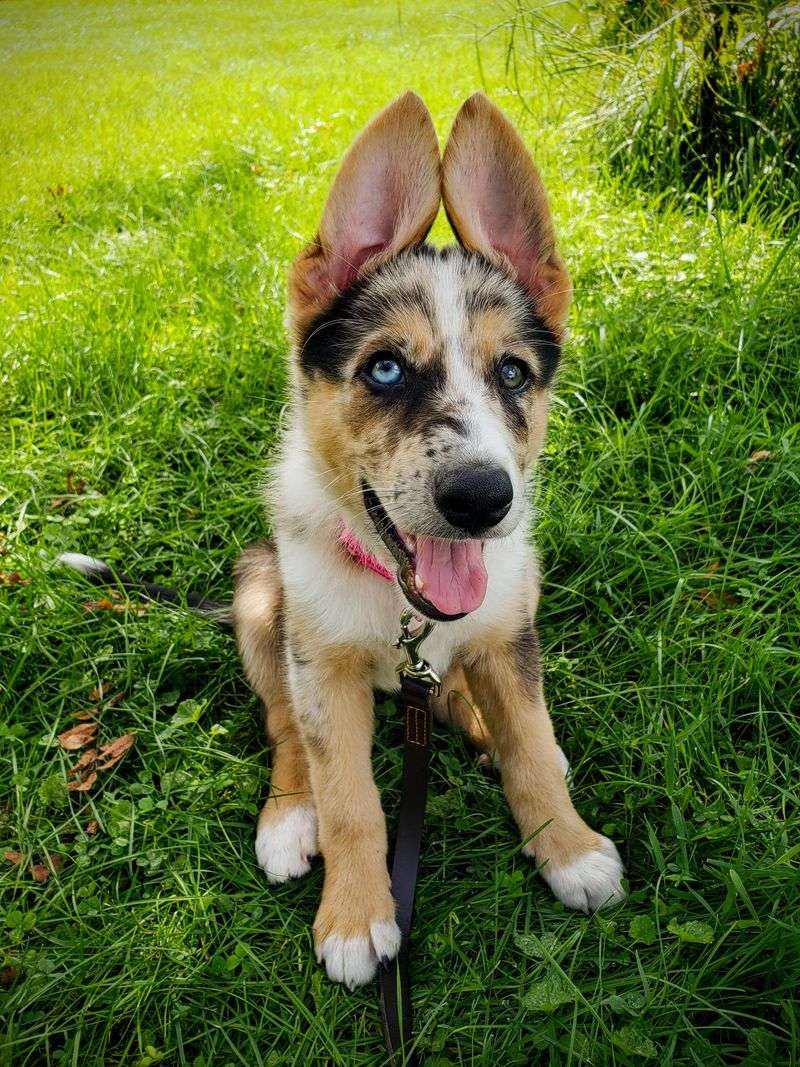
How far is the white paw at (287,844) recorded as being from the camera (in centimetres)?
233

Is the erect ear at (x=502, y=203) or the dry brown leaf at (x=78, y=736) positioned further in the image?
the dry brown leaf at (x=78, y=736)

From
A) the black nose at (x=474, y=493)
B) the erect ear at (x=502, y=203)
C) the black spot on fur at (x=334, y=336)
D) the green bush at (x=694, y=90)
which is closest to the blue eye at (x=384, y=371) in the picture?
the black spot on fur at (x=334, y=336)

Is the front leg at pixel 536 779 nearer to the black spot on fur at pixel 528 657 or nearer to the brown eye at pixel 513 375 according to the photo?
the black spot on fur at pixel 528 657

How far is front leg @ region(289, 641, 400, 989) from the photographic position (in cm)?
207

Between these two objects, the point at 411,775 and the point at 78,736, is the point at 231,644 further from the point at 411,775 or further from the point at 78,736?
the point at 411,775

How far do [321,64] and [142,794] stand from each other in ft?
18.3

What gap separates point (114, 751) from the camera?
8.63ft

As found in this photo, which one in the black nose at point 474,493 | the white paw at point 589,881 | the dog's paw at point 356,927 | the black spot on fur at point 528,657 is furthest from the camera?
the black spot on fur at point 528,657

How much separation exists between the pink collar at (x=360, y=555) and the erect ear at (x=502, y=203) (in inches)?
35.7

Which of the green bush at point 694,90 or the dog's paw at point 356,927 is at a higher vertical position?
the green bush at point 694,90

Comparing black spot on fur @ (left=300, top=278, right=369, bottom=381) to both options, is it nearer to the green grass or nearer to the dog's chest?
the dog's chest

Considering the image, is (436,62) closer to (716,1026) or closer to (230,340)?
(230,340)

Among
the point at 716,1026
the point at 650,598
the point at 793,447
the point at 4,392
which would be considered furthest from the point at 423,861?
the point at 4,392

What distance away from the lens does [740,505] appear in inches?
127
